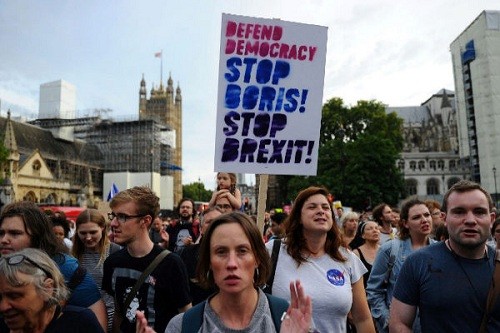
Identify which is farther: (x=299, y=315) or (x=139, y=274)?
(x=139, y=274)

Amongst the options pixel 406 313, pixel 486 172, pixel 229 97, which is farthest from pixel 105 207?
pixel 486 172

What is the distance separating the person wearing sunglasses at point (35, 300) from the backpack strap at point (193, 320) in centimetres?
47

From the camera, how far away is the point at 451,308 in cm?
251

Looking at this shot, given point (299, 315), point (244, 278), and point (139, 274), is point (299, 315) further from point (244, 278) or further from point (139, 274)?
point (139, 274)

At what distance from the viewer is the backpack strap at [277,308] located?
1.98 meters

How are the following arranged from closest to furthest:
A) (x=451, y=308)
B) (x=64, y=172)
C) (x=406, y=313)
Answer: (x=451, y=308), (x=406, y=313), (x=64, y=172)

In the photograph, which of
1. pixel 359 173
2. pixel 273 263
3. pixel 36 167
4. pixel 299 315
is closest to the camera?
pixel 299 315

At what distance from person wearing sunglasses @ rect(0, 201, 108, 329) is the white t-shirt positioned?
1.04 m

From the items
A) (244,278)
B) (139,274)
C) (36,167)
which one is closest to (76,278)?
(139,274)

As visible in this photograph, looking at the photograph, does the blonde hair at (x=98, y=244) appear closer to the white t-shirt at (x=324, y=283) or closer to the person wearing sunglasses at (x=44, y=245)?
the person wearing sunglasses at (x=44, y=245)

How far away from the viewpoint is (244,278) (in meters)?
1.95

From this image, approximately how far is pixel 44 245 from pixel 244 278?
141 centimetres

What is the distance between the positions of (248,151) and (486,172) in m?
52.2

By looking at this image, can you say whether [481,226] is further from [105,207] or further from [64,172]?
[64,172]
